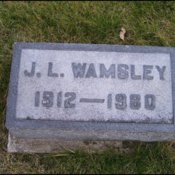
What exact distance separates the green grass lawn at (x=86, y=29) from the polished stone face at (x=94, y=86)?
0.36 metres

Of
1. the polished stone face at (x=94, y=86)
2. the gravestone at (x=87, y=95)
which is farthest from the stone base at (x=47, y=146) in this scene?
the polished stone face at (x=94, y=86)

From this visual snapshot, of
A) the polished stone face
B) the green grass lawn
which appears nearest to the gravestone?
the polished stone face

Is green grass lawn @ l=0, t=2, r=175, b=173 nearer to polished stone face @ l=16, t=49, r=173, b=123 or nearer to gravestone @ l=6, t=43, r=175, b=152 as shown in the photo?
gravestone @ l=6, t=43, r=175, b=152

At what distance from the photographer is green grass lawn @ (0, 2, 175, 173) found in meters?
2.81

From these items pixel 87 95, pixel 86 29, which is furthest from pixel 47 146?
pixel 86 29

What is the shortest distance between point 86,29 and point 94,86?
863mm

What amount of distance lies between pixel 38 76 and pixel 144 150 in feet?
3.01

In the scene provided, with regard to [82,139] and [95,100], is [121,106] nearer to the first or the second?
[95,100]

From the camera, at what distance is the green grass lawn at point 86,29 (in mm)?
2812

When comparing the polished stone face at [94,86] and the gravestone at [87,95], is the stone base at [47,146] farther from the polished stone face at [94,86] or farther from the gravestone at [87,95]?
the polished stone face at [94,86]

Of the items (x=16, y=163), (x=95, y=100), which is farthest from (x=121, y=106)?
(x=16, y=163)

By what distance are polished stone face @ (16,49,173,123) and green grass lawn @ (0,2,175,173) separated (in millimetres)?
355

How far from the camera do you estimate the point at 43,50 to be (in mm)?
2777

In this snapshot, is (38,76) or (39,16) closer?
(38,76)
